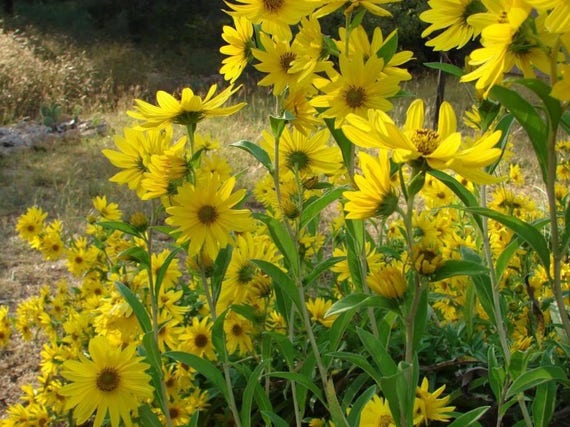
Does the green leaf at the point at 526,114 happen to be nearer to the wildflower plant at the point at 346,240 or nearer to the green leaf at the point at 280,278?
the wildflower plant at the point at 346,240

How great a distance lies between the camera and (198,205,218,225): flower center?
97cm

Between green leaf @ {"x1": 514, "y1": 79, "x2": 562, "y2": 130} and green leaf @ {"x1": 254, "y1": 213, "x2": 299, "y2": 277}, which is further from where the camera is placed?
green leaf @ {"x1": 254, "y1": 213, "x2": 299, "y2": 277}

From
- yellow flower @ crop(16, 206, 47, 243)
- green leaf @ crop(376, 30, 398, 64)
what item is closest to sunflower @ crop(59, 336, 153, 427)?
green leaf @ crop(376, 30, 398, 64)

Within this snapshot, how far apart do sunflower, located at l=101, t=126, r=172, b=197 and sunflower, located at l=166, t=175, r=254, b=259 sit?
0.46 feet

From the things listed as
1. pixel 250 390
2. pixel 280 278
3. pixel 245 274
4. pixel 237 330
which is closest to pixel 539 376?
pixel 280 278

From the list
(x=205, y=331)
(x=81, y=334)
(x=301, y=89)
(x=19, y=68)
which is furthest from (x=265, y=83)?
(x=19, y=68)

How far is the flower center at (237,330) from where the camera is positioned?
1.47 metres

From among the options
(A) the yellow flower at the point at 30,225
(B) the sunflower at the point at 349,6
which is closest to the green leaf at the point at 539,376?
(B) the sunflower at the point at 349,6

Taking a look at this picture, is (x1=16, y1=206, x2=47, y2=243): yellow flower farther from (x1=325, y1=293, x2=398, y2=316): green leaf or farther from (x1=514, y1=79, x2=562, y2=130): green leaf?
(x1=514, y1=79, x2=562, y2=130): green leaf

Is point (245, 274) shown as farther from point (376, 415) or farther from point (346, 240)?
point (376, 415)

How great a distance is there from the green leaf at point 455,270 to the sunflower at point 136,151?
50 cm

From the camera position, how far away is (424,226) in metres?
1.85

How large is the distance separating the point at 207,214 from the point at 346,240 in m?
0.31

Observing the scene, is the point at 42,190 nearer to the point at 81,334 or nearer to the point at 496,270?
the point at 81,334
